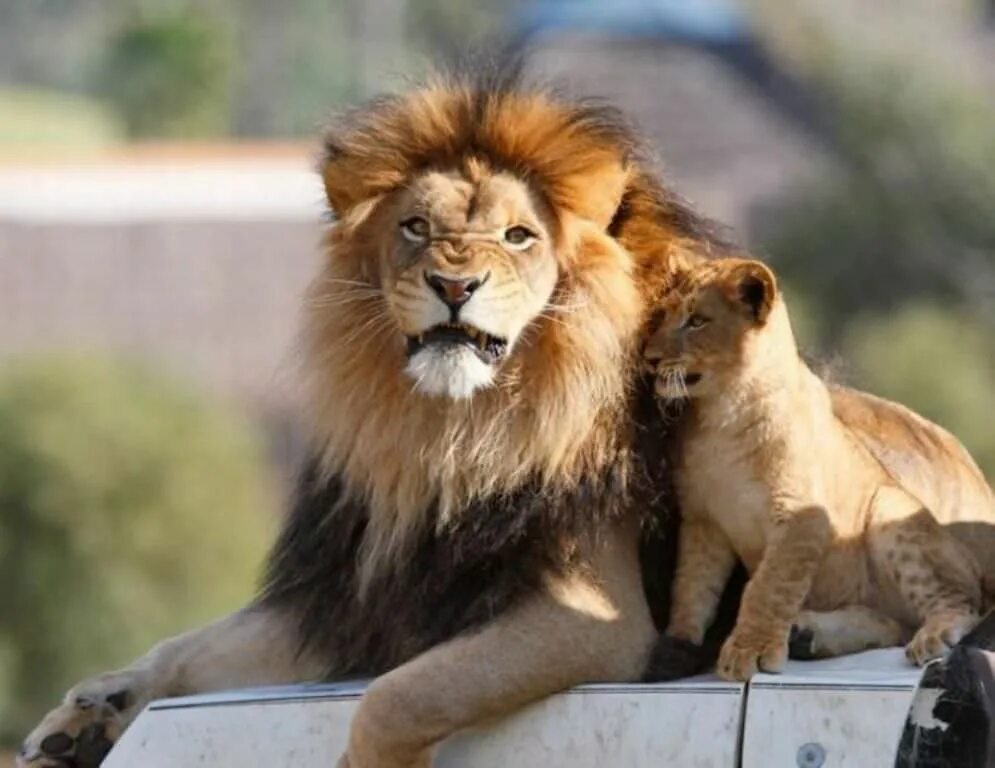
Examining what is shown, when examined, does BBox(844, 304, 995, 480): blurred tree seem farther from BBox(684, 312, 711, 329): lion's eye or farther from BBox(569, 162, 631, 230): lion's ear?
BBox(684, 312, 711, 329): lion's eye

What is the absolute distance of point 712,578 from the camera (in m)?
4.75

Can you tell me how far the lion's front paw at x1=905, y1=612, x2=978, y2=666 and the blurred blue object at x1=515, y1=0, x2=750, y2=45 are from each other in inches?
977

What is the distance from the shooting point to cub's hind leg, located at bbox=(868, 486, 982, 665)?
15.1 feet

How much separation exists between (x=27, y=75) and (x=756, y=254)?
3092 cm

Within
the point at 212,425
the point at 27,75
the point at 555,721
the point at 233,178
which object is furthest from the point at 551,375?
the point at 27,75

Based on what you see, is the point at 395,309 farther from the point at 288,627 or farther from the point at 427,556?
the point at 288,627

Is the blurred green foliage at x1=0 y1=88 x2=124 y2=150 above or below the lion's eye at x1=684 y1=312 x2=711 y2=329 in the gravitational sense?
below

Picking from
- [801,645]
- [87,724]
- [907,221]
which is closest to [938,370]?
[907,221]

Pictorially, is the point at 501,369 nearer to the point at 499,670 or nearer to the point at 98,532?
the point at 499,670

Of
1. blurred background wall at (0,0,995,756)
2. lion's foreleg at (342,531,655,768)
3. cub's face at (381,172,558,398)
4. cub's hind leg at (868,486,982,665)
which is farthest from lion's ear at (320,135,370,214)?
cub's hind leg at (868,486,982,665)

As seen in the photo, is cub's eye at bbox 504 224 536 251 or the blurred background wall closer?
cub's eye at bbox 504 224 536 251

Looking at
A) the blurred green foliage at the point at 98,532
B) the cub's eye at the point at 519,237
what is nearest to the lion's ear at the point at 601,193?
the cub's eye at the point at 519,237

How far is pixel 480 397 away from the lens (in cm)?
473

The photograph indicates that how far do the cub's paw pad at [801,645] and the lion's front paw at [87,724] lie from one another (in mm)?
1244
